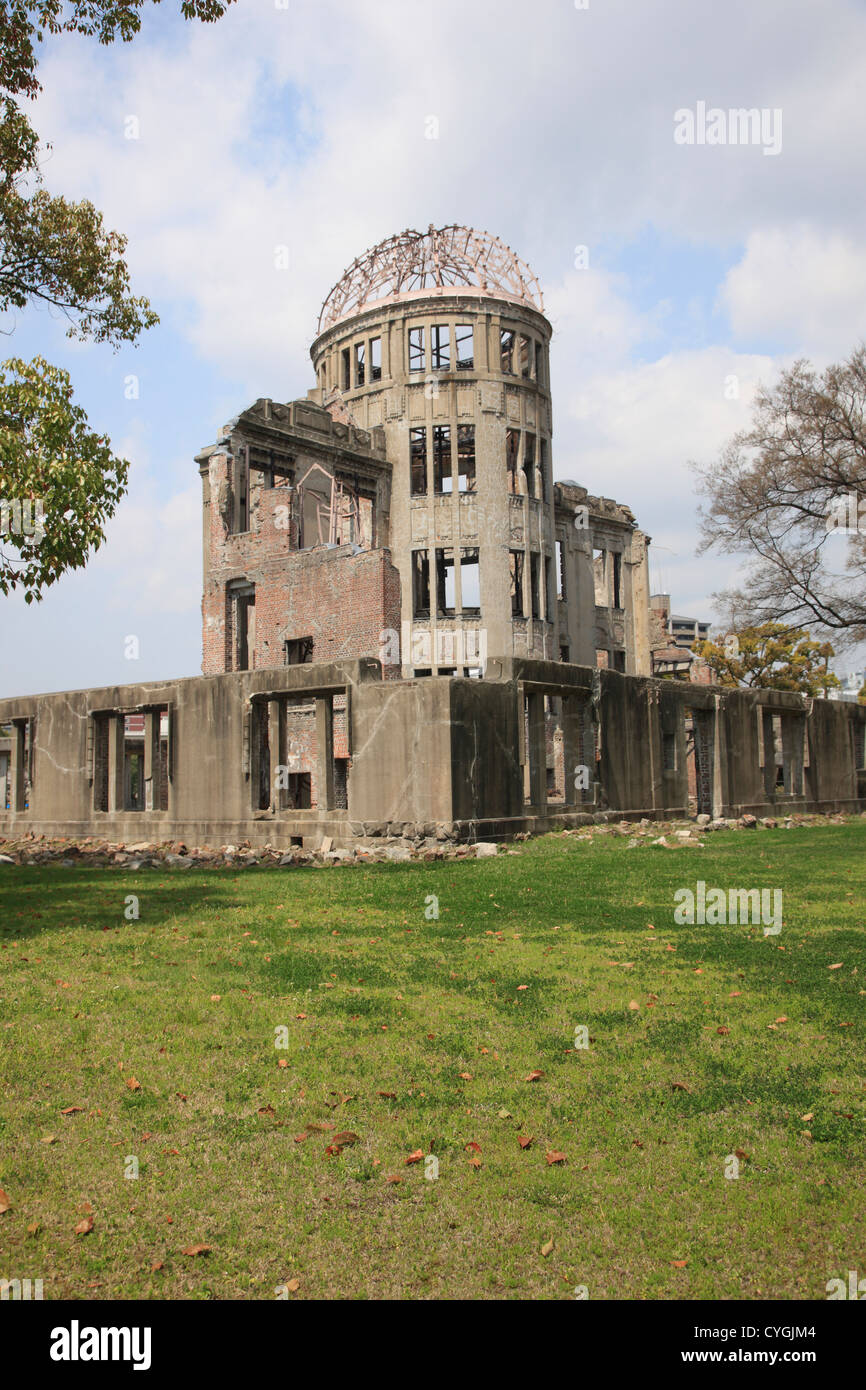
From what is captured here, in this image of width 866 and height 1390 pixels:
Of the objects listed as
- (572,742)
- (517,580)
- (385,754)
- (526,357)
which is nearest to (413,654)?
(517,580)

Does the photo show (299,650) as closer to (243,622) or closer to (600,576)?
(243,622)

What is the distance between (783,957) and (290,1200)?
4.59 metres

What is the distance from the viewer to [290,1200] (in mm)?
3691

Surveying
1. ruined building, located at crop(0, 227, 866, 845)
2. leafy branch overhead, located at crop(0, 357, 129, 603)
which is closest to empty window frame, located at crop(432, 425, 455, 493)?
ruined building, located at crop(0, 227, 866, 845)

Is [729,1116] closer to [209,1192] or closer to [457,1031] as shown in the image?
[457,1031]

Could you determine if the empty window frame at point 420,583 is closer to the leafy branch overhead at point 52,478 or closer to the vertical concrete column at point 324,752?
the vertical concrete column at point 324,752

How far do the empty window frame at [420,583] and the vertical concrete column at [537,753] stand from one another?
15742 millimetres

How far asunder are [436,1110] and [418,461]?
33.8 metres

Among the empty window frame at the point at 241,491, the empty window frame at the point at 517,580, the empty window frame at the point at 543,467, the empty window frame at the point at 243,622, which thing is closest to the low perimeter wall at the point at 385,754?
the empty window frame at the point at 243,622

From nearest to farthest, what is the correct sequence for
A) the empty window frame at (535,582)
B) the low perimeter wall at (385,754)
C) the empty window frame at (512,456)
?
the low perimeter wall at (385,754) < the empty window frame at (535,582) < the empty window frame at (512,456)

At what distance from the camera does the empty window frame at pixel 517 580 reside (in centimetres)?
3575

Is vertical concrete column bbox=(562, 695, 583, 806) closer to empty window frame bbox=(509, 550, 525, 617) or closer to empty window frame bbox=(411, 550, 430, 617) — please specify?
empty window frame bbox=(411, 550, 430, 617)

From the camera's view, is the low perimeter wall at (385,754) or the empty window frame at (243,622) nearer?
the low perimeter wall at (385,754)
